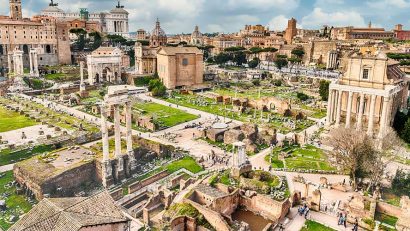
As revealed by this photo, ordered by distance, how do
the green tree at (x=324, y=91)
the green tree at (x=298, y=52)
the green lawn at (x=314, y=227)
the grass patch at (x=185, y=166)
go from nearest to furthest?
the green lawn at (x=314, y=227), the grass patch at (x=185, y=166), the green tree at (x=324, y=91), the green tree at (x=298, y=52)

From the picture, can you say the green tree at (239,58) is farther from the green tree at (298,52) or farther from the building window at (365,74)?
the building window at (365,74)

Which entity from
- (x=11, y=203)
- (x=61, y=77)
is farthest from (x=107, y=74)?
(x=11, y=203)

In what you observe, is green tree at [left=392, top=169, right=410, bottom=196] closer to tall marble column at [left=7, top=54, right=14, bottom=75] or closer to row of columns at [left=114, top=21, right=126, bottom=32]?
tall marble column at [left=7, top=54, right=14, bottom=75]

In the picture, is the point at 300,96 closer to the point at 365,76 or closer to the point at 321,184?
the point at 365,76

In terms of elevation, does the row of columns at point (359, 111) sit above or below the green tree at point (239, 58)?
below

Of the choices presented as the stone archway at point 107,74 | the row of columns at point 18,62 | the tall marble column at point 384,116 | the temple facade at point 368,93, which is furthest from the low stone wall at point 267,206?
the row of columns at point 18,62

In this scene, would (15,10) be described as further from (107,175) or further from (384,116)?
(384,116)
